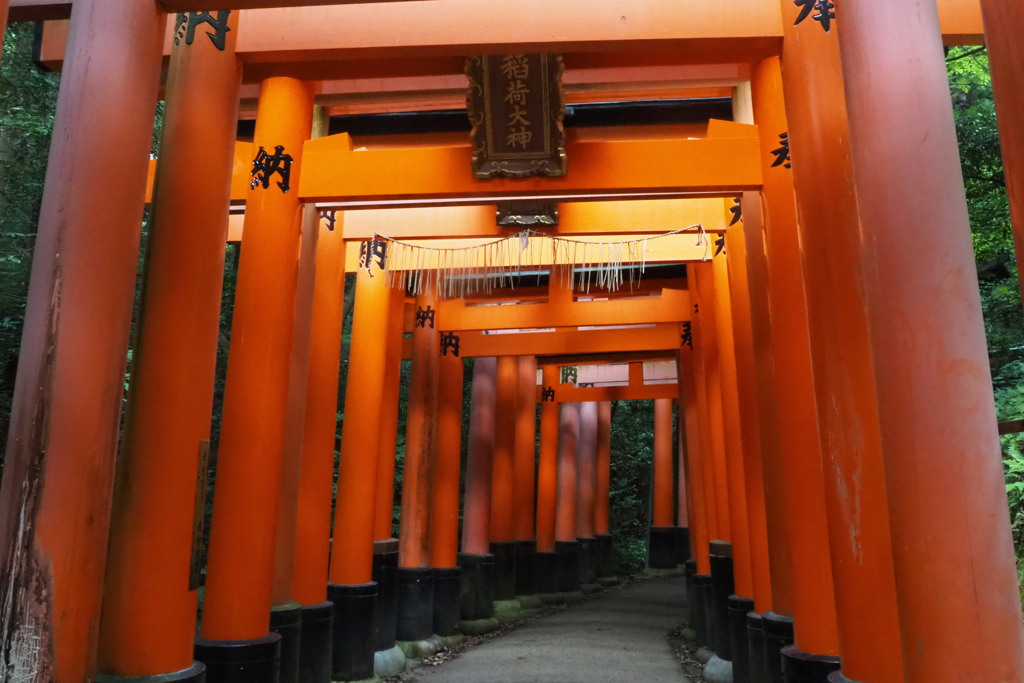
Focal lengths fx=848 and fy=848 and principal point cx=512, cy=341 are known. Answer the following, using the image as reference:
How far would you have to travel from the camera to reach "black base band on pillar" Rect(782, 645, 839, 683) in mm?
4715

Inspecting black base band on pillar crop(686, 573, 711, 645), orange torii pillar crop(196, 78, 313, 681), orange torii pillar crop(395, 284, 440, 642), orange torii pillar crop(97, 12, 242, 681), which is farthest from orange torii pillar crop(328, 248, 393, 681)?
black base band on pillar crop(686, 573, 711, 645)

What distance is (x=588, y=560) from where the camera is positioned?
18.9 meters

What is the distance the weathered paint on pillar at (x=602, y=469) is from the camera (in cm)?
2011

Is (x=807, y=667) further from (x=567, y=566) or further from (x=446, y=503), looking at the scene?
(x=567, y=566)

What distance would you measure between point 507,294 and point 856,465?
383 inches

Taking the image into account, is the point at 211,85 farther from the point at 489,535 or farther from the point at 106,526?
the point at 489,535

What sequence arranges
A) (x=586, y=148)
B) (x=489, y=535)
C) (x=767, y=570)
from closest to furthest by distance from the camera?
(x=586, y=148) → (x=767, y=570) → (x=489, y=535)

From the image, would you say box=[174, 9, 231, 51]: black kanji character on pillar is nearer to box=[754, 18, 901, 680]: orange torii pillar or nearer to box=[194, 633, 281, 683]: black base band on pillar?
box=[754, 18, 901, 680]: orange torii pillar

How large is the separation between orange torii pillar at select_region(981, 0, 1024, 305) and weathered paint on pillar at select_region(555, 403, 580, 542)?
1567 cm

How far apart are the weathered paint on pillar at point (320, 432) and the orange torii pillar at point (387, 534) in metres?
1.73

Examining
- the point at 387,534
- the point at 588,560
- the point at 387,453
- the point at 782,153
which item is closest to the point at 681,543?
the point at 588,560

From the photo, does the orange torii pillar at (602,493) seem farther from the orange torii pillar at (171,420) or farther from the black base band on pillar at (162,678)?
the black base band on pillar at (162,678)

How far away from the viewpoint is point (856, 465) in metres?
3.96

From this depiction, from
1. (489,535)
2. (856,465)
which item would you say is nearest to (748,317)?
(856,465)
